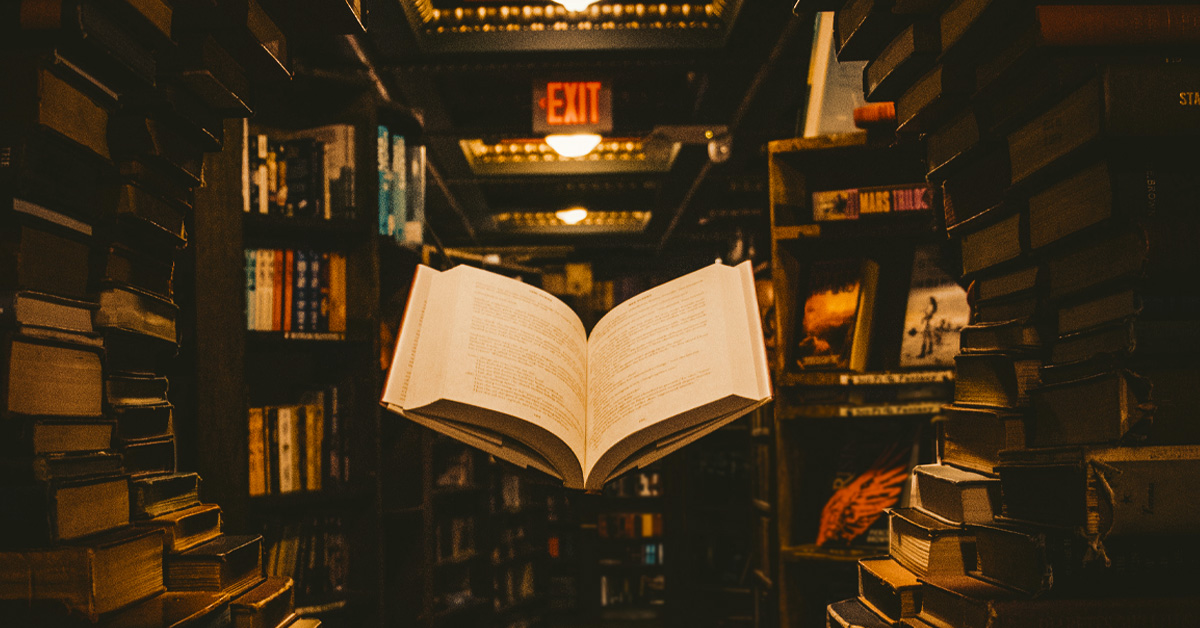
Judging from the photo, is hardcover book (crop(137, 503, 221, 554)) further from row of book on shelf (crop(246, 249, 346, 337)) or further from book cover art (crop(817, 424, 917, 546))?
book cover art (crop(817, 424, 917, 546))

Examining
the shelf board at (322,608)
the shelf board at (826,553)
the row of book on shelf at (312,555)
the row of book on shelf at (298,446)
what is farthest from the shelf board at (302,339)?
the shelf board at (826,553)

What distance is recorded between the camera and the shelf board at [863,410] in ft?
6.01

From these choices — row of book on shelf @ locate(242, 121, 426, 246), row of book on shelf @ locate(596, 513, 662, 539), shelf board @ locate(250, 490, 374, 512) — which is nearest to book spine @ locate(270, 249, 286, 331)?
row of book on shelf @ locate(242, 121, 426, 246)

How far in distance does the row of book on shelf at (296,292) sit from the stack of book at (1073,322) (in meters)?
1.67

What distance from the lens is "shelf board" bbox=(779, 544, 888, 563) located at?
5.89 ft

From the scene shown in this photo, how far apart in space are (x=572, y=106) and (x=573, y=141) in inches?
7.1

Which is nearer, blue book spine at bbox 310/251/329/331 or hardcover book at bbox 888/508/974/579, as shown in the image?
hardcover book at bbox 888/508/974/579

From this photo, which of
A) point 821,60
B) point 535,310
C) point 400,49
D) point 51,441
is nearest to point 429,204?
point 400,49

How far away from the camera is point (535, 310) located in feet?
3.16

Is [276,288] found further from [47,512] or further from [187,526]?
[47,512]

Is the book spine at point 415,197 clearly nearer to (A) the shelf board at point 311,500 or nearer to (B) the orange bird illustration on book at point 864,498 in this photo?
(A) the shelf board at point 311,500

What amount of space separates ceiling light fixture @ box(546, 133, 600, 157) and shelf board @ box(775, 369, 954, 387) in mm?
1941

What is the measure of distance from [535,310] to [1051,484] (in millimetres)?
647

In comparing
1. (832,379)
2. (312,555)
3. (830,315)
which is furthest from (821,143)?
(312,555)
